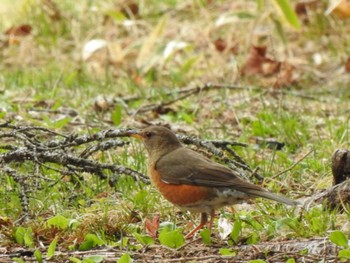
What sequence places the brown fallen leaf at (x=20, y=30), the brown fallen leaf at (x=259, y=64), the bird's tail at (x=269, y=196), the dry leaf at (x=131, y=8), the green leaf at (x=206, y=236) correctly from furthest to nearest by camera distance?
the dry leaf at (x=131, y=8) < the brown fallen leaf at (x=20, y=30) < the brown fallen leaf at (x=259, y=64) < the green leaf at (x=206, y=236) < the bird's tail at (x=269, y=196)

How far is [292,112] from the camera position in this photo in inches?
303

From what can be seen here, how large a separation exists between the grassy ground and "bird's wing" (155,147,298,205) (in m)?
0.20

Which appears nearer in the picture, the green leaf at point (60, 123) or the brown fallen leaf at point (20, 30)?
the green leaf at point (60, 123)

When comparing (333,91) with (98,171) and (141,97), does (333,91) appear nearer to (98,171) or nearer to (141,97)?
(141,97)

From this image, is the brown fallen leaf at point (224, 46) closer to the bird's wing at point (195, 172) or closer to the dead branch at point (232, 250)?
the bird's wing at point (195, 172)

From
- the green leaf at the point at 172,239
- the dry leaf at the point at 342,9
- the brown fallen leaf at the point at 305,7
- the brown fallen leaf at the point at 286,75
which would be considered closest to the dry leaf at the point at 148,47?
the brown fallen leaf at the point at 286,75

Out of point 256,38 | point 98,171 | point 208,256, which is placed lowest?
point 208,256

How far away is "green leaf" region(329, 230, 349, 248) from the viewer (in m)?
4.12

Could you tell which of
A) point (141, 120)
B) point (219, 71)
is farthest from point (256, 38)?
point (141, 120)

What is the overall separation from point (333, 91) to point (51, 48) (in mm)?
3766

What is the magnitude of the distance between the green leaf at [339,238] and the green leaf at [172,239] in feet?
2.39

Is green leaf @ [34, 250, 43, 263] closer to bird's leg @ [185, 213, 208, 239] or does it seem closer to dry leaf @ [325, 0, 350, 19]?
bird's leg @ [185, 213, 208, 239]

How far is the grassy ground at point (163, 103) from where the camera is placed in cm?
474

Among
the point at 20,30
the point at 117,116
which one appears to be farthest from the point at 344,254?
the point at 20,30
